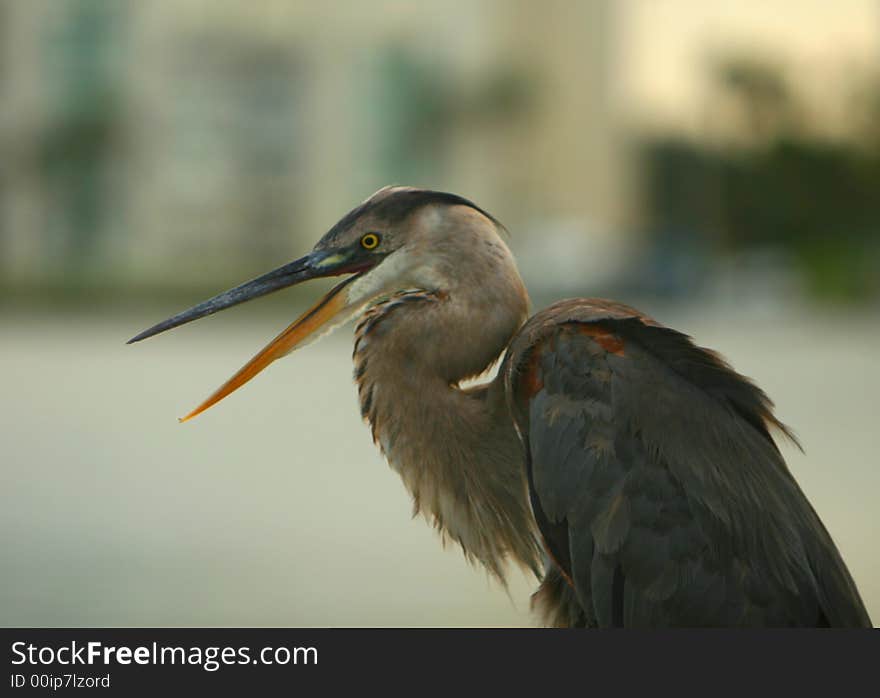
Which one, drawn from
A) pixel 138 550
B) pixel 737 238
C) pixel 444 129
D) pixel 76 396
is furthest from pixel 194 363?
pixel 737 238

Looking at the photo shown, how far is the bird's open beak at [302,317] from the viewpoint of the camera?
293 centimetres

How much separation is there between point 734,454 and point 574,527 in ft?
1.08

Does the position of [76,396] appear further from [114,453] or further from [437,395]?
[437,395]

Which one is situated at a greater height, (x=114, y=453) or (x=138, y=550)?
(x=138, y=550)

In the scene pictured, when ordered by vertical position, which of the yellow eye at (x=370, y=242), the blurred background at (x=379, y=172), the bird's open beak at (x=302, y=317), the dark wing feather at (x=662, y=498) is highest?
the yellow eye at (x=370, y=242)

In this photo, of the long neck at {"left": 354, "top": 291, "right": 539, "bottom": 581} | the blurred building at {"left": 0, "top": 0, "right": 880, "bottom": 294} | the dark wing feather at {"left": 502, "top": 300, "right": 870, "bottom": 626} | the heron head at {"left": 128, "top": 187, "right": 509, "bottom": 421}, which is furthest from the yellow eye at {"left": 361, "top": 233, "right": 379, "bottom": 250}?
the blurred building at {"left": 0, "top": 0, "right": 880, "bottom": 294}

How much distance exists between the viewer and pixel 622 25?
118 feet

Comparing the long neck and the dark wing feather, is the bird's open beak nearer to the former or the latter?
the long neck

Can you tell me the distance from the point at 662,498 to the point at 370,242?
829mm

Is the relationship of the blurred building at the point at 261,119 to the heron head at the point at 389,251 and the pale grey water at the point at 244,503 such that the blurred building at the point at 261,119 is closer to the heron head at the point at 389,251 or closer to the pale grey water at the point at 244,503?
the pale grey water at the point at 244,503

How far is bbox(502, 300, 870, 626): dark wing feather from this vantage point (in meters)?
2.58

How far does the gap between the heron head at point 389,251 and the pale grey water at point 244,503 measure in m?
0.99

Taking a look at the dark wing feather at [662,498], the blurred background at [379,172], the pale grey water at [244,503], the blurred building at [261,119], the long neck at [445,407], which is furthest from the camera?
the blurred building at [261,119]

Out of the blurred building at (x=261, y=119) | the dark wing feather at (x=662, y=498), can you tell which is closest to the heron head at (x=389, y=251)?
the dark wing feather at (x=662, y=498)
